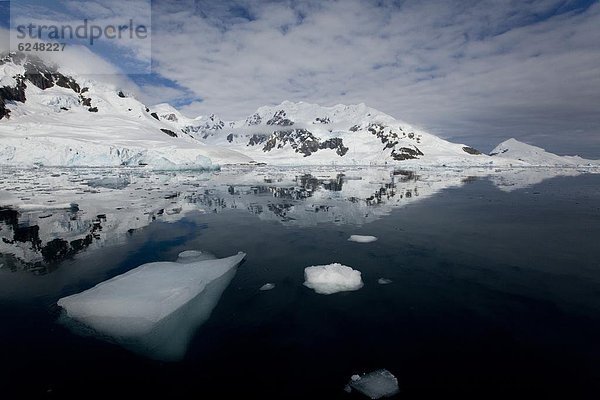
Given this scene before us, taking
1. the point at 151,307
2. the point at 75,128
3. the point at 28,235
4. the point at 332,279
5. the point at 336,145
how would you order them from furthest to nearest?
1. the point at 336,145
2. the point at 75,128
3. the point at 28,235
4. the point at 332,279
5. the point at 151,307

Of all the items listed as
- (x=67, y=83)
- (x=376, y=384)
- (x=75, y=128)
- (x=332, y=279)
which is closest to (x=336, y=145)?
(x=67, y=83)

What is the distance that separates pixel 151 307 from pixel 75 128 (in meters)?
90.4

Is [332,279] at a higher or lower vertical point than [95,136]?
lower

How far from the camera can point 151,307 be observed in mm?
5000

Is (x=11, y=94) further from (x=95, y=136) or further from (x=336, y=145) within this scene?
(x=336, y=145)

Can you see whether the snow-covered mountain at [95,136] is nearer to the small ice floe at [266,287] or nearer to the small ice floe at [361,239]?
the small ice floe at [361,239]

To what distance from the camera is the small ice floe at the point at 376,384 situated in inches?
136

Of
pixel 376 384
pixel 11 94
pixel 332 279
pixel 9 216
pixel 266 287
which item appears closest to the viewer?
pixel 376 384

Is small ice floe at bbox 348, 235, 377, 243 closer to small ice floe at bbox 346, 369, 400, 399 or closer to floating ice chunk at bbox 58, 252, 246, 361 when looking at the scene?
floating ice chunk at bbox 58, 252, 246, 361

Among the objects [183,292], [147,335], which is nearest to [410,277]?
[183,292]

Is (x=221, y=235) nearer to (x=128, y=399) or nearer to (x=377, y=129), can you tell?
(x=128, y=399)

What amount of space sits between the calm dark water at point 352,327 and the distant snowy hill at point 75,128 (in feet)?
143

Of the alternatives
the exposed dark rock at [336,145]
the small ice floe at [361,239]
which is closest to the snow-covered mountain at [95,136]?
the exposed dark rock at [336,145]

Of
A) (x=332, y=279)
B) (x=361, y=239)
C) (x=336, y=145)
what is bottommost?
(x=332, y=279)
